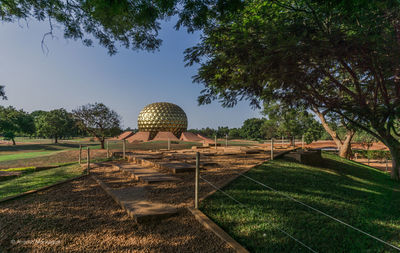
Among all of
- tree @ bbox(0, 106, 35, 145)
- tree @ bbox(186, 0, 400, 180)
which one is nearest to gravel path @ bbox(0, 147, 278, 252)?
tree @ bbox(186, 0, 400, 180)

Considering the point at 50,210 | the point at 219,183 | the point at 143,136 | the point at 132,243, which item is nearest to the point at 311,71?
the point at 219,183

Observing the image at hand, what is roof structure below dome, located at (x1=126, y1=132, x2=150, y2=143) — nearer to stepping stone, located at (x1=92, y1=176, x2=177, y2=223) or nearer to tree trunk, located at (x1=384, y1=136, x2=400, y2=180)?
stepping stone, located at (x1=92, y1=176, x2=177, y2=223)

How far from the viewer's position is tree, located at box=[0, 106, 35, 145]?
88.6 ft

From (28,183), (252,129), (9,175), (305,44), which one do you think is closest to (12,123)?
(9,175)

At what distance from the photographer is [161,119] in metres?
34.3

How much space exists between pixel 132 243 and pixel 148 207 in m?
1.02

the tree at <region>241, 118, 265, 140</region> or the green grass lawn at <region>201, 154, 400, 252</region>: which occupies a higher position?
the tree at <region>241, 118, 265, 140</region>

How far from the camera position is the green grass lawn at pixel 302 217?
3316mm

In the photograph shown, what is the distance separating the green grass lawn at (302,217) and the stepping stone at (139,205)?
0.84m

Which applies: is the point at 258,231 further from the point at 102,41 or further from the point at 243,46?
the point at 102,41

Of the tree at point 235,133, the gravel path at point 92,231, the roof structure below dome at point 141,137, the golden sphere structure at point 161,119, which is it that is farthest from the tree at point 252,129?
the gravel path at point 92,231

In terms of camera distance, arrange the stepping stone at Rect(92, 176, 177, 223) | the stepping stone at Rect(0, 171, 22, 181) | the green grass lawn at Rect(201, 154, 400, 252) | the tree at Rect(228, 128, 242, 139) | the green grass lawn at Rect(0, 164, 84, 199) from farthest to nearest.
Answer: the tree at Rect(228, 128, 242, 139) < the stepping stone at Rect(0, 171, 22, 181) < the green grass lawn at Rect(0, 164, 84, 199) < the stepping stone at Rect(92, 176, 177, 223) < the green grass lawn at Rect(201, 154, 400, 252)

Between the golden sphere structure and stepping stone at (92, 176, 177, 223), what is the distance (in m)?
29.4

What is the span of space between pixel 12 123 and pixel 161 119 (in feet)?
70.5
